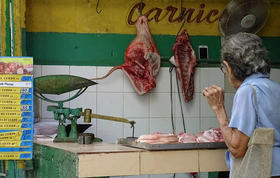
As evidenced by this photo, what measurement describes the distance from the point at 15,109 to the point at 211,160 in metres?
1.93

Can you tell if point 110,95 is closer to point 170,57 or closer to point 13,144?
point 170,57

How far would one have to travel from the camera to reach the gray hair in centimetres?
→ 272

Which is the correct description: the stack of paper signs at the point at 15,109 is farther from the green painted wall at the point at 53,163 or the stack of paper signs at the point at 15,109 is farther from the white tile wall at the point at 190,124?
the white tile wall at the point at 190,124

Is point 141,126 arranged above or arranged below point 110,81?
below

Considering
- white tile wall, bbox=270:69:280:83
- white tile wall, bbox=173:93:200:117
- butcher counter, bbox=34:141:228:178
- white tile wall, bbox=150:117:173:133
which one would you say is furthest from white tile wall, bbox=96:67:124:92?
butcher counter, bbox=34:141:228:178

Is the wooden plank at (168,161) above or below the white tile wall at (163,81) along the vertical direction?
below

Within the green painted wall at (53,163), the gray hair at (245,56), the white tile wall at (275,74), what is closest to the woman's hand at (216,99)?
the gray hair at (245,56)

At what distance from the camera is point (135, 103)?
602cm

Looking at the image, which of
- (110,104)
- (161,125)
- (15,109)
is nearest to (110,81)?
(110,104)

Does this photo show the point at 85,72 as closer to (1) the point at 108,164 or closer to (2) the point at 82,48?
(2) the point at 82,48

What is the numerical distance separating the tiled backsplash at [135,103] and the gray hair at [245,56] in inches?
129

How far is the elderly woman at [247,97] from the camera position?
2.57m

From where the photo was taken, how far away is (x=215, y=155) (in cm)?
306

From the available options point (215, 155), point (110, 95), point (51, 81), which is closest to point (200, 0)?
point (110, 95)
